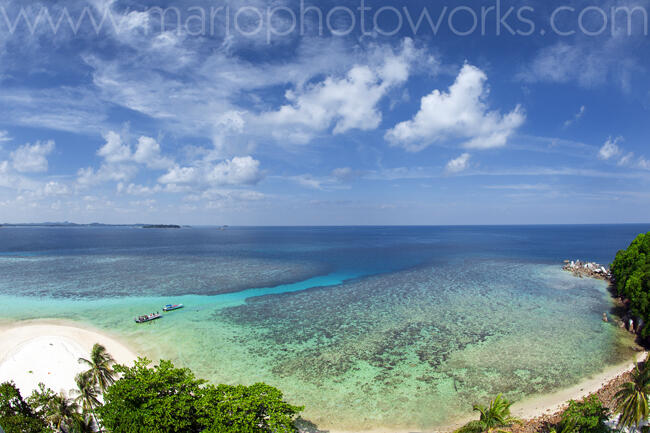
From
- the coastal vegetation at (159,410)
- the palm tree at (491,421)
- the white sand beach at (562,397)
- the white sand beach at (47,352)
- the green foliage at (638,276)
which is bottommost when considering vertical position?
the white sand beach at (562,397)

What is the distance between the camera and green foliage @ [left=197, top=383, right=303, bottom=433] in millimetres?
17203

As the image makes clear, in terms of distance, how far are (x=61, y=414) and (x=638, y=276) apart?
59251 millimetres

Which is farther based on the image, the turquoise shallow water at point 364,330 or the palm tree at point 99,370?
the turquoise shallow water at point 364,330

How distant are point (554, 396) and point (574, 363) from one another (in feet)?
27.5

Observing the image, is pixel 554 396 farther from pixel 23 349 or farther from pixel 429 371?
pixel 23 349

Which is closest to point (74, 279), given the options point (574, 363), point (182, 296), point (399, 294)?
point (182, 296)

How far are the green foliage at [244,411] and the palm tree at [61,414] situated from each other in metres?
8.69

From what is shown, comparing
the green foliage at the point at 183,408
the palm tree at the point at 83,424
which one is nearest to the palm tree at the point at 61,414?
the palm tree at the point at 83,424

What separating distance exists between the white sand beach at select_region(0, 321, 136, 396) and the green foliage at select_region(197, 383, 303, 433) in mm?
19101

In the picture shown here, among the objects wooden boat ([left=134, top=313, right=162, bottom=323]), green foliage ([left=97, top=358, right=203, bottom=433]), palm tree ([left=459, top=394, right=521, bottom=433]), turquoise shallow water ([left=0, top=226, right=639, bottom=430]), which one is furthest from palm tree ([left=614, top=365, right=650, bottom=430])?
wooden boat ([left=134, top=313, right=162, bottom=323])

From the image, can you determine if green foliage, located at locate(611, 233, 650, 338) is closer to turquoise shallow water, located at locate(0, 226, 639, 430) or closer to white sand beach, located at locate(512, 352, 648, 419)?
turquoise shallow water, located at locate(0, 226, 639, 430)

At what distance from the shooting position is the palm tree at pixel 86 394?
68.4ft

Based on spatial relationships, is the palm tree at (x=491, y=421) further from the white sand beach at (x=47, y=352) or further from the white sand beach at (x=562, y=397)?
the white sand beach at (x=47, y=352)

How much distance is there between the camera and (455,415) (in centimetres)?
2519
